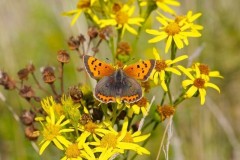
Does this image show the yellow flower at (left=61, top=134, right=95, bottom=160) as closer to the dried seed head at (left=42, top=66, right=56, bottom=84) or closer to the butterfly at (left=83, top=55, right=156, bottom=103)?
the butterfly at (left=83, top=55, right=156, bottom=103)

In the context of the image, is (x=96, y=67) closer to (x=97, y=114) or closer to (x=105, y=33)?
(x=97, y=114)

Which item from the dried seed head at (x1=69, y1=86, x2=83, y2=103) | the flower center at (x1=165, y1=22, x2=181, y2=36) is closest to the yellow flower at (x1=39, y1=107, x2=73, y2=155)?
the dried seed head at (x1=69, y1=86, x2=83, y2=103)

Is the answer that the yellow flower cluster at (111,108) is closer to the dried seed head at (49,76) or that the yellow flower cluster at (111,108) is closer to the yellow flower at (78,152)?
the yellow flower at (78,152)

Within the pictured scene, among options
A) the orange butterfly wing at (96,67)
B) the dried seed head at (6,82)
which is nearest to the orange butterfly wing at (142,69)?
the orange butterfly wing at (96,67)

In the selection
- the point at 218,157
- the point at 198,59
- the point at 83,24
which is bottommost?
the point at 218,157

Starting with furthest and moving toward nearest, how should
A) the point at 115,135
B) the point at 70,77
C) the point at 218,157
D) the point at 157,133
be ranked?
the point at 70,77 < the point at 157,133 < the point at 218,157 < the point at 115,135

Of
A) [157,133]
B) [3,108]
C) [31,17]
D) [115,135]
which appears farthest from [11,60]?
[115,135]

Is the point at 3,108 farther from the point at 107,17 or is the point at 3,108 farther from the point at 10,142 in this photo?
the point at 107,17

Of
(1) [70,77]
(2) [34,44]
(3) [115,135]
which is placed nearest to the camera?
(3) [115,135]
